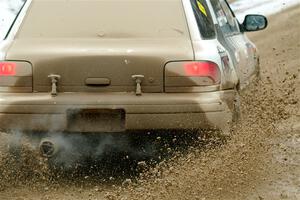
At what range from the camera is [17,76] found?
5.48m

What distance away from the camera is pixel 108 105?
5.35 meters

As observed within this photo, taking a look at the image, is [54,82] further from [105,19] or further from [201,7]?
[201,7]

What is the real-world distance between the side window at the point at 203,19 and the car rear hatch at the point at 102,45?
0.53 ft

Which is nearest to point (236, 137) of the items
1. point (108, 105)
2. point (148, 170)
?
point (148, 170)

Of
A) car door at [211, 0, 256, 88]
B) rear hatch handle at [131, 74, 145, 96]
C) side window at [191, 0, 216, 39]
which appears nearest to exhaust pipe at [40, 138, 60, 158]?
rear hatch handle at [131, 74, 145, 96]

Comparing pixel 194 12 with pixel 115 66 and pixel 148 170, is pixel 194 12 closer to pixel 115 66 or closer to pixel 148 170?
pixel 115 66

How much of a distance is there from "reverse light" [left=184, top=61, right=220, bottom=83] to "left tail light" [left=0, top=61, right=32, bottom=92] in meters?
1.24

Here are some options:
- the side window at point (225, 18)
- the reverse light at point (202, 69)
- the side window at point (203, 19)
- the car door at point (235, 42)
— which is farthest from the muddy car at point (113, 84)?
the side window at point (225, 18)

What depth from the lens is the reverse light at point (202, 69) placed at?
17.9 ft

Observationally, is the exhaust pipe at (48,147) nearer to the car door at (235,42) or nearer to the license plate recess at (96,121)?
the license plate recess at (96,121)

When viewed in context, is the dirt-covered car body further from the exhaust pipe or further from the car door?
the car door

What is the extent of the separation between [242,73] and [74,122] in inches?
90.1

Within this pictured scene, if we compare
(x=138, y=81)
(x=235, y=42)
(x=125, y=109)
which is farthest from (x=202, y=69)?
(x=235, y=42)

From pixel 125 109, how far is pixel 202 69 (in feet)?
2.25
